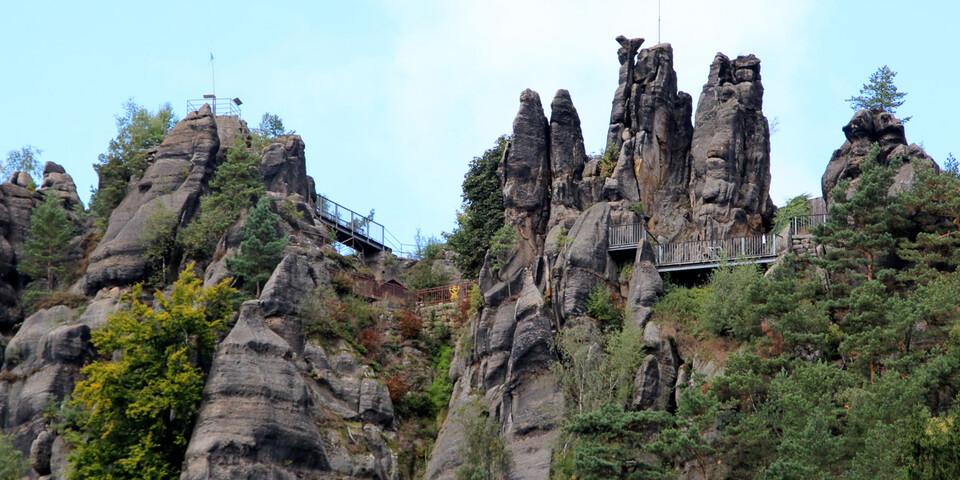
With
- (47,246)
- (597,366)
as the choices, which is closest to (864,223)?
(597,366)

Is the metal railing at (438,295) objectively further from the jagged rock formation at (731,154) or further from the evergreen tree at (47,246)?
the evergreen tree at (47,246)

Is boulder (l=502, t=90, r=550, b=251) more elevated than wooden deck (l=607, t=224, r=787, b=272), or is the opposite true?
boulder (l=502, t=90, r=550, b=251)

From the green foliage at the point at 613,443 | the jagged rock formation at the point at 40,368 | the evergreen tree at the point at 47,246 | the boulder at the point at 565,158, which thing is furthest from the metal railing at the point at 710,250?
the evergreen tree at the point at 47,246

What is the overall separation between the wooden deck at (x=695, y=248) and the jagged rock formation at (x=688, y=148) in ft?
2.72

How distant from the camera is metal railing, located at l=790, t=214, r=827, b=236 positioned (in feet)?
229

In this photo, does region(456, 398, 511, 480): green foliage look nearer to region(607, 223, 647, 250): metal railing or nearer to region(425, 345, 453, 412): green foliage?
region(425, 345, 453, 412): green foliage

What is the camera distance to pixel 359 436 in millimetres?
68125

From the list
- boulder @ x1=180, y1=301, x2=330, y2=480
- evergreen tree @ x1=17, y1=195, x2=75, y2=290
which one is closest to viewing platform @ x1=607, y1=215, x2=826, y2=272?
boulder @ x1=180, y1=301, x2=330, y2=480

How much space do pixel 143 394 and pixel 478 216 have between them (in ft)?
52.1

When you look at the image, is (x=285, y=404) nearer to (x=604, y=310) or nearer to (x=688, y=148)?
(x=604, y=310)

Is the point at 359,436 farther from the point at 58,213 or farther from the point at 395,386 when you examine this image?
the point at 58,213

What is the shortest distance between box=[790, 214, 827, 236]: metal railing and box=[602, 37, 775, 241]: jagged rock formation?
178 centimetres

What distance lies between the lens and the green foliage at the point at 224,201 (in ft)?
246

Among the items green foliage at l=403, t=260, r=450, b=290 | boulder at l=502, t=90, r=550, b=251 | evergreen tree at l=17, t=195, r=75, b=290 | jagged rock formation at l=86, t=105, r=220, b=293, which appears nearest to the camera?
boulder at l=502, t=90, r=550, b=251
